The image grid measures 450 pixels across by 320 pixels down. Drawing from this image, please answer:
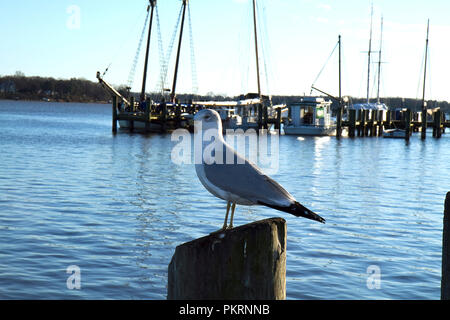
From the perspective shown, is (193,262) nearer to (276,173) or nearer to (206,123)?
(206,123)

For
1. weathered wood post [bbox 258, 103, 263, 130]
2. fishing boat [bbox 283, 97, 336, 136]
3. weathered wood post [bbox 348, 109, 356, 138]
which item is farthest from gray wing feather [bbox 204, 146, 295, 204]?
weathered wood post [bbox 258, 103, 263, 130]

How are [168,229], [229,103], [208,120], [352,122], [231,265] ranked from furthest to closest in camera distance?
1. [229,103]
2. [352,122]
3. [168,229]
4. [208,120]
5. [231,265]

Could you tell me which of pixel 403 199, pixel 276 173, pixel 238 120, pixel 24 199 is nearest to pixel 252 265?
pixel 24 199

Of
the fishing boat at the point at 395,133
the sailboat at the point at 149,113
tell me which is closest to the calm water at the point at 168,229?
the sailboat at the point at 149,113

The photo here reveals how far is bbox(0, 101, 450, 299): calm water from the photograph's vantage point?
989 cm

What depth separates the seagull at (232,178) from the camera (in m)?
4.70

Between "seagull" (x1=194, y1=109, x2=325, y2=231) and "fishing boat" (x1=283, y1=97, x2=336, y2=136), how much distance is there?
55.8m

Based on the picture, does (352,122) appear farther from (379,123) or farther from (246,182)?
(246,182)

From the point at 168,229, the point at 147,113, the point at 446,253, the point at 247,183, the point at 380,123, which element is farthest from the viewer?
the point at 380,123

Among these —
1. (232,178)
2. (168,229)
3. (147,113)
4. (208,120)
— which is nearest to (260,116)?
(147,113)

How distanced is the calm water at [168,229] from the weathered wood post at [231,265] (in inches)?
225

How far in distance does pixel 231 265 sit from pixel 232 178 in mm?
1342

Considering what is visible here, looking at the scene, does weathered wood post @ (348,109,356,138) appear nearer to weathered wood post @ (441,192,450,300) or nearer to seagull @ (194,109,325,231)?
seagull @ (194,109,325,231)

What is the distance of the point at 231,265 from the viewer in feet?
11.8
